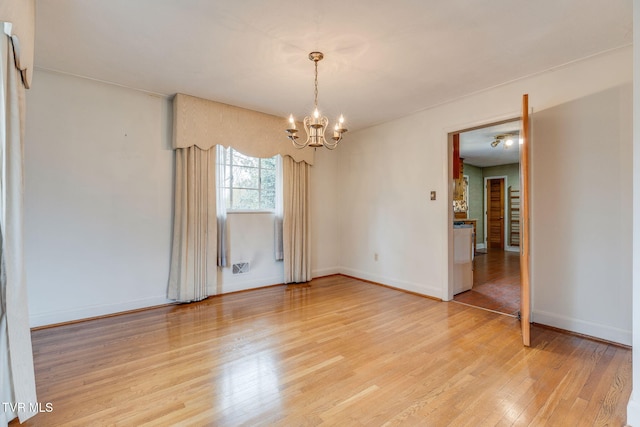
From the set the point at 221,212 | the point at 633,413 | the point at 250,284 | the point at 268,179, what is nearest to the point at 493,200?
the point at 268,179

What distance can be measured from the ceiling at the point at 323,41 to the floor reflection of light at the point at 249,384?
2.54 m

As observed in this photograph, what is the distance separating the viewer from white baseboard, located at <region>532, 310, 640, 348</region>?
2518 millimetres

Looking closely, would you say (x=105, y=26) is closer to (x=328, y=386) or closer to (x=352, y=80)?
(x=352, y=80)

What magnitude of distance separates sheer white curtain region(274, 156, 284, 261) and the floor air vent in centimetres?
48

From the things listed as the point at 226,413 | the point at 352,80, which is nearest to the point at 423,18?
the point at 352,80

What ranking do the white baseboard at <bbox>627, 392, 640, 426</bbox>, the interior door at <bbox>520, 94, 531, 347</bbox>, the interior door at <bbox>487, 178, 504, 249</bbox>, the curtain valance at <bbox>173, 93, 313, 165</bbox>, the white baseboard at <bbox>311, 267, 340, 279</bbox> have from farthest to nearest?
the interior door at <bbox>487, 178, 504, 249</bbox>, the white baseboard at <bbox>311, 267, 340, 279</bbox>, the curtain valance at <bbox>173, 93, 313, 165</bbox>, the interior door at <bbox>520, 94, 531, 347</bbox>, the white baseboard at <bbox>627, 392, 640, 426</bbox>

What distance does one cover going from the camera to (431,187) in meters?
3.92

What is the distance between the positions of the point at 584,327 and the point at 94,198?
16.5 feet

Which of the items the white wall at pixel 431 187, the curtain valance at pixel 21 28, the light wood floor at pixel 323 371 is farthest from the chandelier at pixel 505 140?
the curtain valance at pixel 21 28

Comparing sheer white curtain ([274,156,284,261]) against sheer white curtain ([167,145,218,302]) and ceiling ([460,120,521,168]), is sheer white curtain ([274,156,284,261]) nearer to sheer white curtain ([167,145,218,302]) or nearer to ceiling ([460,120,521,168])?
sheer white curtain ([167,145,218,302])

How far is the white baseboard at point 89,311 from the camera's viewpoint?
2.90 m

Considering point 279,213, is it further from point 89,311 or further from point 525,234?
point 525,234

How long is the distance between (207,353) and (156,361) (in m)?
0.36

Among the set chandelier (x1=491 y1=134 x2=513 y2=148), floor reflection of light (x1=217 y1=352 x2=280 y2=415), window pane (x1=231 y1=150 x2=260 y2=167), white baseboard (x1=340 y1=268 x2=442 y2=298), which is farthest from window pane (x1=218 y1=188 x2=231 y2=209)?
chandelier (x1=491 y1=134 x2=513 y2=148)
